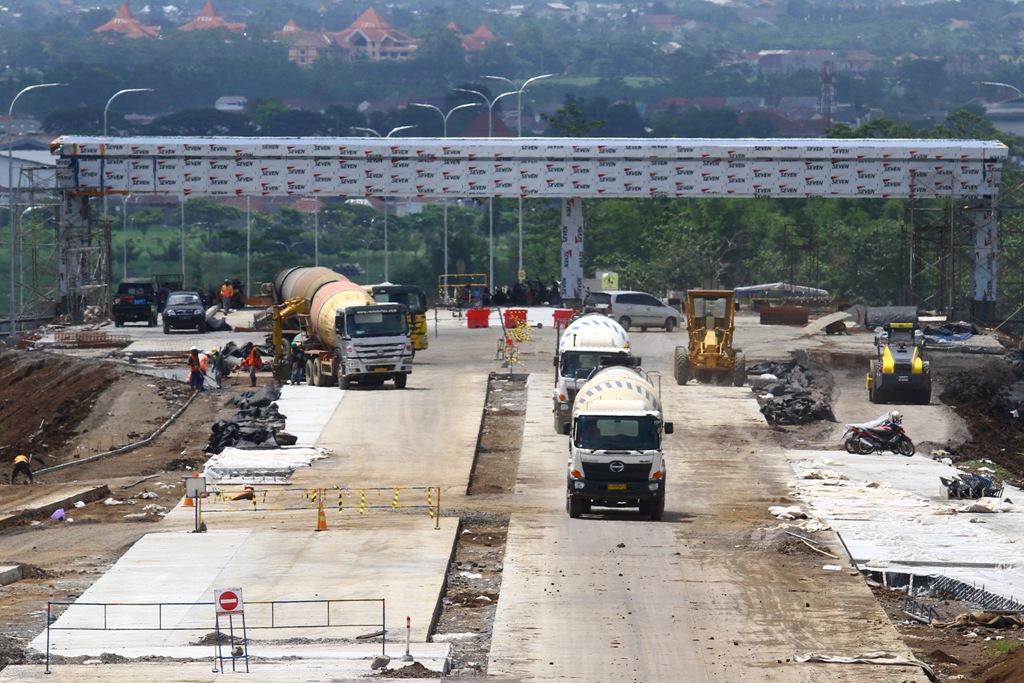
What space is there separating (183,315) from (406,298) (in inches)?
498

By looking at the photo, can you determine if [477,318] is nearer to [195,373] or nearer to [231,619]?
[195,373]

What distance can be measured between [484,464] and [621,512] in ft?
27.9

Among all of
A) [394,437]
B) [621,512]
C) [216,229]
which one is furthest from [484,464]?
[216,229]

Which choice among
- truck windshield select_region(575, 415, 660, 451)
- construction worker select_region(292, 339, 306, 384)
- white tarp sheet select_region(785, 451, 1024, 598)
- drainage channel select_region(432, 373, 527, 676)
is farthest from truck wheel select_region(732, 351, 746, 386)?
truck windshield select_region(575, 415, 660, 451)

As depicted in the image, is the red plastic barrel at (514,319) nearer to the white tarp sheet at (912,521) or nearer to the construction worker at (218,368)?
the construction worker at (218,368)

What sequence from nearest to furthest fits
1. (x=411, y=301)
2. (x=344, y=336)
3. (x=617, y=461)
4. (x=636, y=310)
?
1. (x=617, y=461)
2. (x=344, y=336)
3. (x=411, y=301)
4. (x=636, y=310)

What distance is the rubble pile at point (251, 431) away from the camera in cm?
4916

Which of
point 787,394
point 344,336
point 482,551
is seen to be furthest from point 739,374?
point 482,551

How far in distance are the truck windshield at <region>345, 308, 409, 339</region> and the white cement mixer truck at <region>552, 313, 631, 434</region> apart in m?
7.64

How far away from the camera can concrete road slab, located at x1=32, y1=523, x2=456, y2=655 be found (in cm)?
2923

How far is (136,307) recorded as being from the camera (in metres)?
82.8

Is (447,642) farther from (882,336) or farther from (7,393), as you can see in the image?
(7,393)

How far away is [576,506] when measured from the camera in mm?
39469

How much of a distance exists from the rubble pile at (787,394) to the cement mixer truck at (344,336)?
35.9 ft
